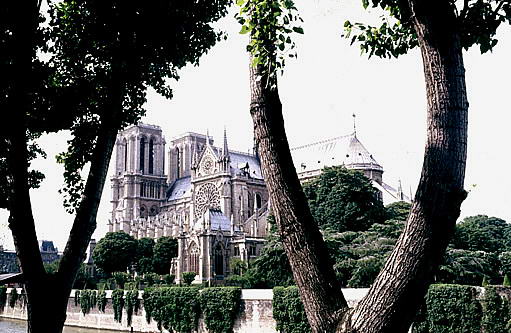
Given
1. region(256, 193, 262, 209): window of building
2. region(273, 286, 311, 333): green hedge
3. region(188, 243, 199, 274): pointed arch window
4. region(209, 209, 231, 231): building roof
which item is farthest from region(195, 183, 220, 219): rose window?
region(273, 286, 311, 333): green hedge

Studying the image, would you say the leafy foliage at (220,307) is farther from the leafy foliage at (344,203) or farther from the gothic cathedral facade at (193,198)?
the gothic cathedral facade at (193,198)

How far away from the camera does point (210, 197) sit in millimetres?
73062

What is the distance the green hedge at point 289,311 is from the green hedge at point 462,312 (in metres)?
4.96

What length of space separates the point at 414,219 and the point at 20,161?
188 inches

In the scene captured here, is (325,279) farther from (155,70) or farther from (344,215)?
(344,215)

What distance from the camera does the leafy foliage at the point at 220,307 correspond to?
29.0m

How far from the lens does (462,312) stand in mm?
21328

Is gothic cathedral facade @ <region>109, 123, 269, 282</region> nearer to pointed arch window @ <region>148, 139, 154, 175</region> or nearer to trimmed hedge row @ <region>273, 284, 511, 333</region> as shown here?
pointed arch window @ <region>148, 139, 154, 175</region>

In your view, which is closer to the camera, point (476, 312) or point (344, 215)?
point (476, 312)

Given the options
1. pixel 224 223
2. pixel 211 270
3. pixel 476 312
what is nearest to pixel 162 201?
pixel 224 223

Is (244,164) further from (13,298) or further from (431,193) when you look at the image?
(431,193)

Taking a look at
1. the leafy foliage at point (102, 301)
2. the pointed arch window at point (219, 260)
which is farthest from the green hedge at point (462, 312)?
the pointed arch window at point (219, 260)

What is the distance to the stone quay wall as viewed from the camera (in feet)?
89.3

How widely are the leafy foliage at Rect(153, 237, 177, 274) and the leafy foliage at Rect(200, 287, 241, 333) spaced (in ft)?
113
